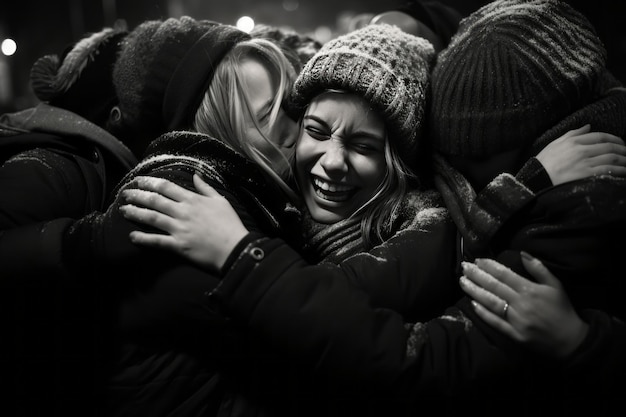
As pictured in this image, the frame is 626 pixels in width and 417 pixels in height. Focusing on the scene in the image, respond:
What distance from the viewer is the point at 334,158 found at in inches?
51.2

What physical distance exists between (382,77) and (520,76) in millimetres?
A: 307

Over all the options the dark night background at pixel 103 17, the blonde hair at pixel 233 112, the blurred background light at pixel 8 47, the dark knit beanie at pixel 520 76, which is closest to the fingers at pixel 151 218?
the blonde hair at pixel 233 112

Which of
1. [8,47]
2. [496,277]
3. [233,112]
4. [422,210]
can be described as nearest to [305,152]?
[233,112]

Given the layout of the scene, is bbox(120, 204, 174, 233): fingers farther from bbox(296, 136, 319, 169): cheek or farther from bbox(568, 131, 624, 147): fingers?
bbox(568, 131, 624, 147): fingers

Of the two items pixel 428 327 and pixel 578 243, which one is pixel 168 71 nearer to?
pixel 428 327

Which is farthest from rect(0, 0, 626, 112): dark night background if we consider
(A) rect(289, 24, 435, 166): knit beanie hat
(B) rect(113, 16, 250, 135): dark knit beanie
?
(A) rect(289, 24, 435, 166): knit beanie hat

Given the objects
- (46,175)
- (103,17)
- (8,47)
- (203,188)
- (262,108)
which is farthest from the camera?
(8,47)

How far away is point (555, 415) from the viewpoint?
3.84ft

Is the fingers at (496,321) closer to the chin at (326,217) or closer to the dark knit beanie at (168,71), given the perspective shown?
the chin at (326,217)

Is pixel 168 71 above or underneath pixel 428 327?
above

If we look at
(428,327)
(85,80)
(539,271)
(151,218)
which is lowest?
(428,327)

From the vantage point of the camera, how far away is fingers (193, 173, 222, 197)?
3.51ft

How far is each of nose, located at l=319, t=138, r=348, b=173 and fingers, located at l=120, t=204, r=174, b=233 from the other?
442 millimetres

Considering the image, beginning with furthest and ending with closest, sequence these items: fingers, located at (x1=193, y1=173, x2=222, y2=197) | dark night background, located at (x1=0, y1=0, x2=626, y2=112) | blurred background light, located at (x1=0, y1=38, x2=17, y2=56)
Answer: blurred background light, located at (x1=0, y1=38, x2=17, y2=56)
dark night background, located at (x1=0, y1=0, x2=626, y2=112)
fingers, located at (x1=193, y1=173, x2=222, y2=197)
